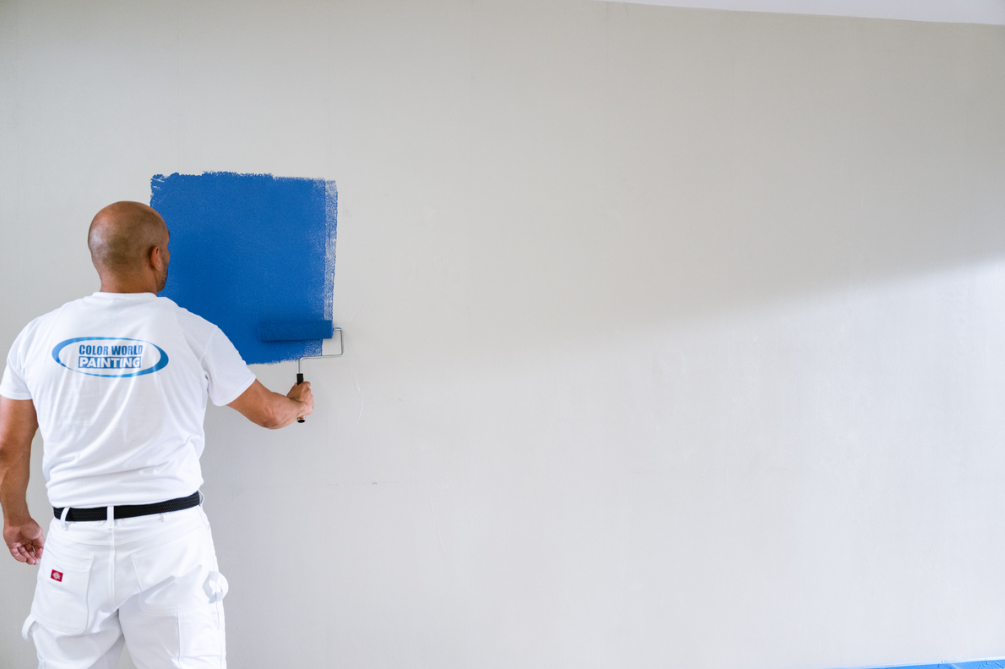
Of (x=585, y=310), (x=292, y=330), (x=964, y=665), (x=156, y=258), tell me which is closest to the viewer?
(x=156, y=258)

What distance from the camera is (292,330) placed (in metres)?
1.55

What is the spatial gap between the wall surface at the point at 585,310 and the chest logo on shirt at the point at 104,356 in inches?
16.2

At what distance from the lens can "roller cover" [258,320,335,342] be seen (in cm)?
154

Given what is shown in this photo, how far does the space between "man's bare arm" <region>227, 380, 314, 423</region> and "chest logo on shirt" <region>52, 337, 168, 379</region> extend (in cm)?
23

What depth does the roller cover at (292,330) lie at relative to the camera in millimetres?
1544

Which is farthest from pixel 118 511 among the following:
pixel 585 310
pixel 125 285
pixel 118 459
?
pixel 585 310

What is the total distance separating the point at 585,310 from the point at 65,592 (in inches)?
57.7

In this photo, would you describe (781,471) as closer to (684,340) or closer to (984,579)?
(684,340)

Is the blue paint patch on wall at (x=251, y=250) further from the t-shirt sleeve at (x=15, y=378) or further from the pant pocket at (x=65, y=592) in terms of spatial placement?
the pant pocket at (x=65, y=592)

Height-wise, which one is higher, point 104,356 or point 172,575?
point 104,356

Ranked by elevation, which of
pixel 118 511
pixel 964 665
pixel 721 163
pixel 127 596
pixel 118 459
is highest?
pixel 721 163

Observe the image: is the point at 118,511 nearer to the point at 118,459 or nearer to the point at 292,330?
the point at 118,459

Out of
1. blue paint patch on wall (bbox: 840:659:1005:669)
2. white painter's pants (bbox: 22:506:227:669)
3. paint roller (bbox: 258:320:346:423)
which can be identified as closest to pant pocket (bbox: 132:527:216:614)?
white painter's pants (bbox: 22:506:227:669)

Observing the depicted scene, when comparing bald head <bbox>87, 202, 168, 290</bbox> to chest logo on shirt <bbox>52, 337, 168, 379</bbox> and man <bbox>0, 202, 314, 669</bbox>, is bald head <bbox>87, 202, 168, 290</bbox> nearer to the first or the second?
man <bbox>0, 202, 314, 669</bbox>
